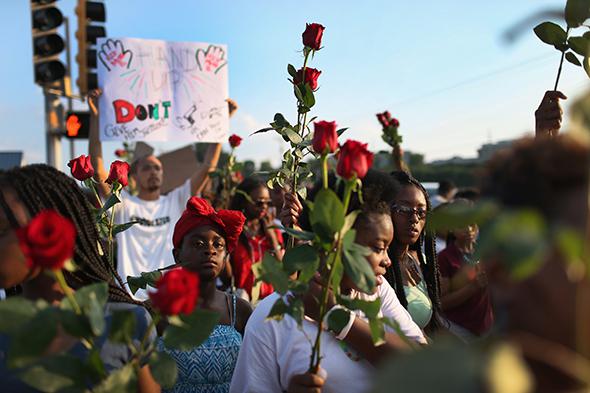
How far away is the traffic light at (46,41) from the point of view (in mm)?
6883

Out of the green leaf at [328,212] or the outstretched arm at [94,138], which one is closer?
the green leaf at [328,212]

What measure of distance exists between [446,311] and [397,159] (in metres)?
1.54

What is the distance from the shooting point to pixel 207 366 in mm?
2414

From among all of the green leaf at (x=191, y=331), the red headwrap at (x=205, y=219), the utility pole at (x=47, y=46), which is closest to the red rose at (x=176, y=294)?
the green leaf at (x=191, y=331)

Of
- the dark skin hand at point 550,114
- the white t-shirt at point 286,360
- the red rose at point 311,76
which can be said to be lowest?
the white t-shirt at point 286,360

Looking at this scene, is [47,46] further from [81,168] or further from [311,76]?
[311,76]

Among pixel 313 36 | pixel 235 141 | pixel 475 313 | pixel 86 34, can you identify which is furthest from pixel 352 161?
pixel 86 34

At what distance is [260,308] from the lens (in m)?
1.92

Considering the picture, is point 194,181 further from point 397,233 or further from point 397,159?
point 397,233

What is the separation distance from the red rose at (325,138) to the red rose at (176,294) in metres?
0.47

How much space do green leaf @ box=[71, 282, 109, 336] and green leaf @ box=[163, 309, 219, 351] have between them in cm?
13

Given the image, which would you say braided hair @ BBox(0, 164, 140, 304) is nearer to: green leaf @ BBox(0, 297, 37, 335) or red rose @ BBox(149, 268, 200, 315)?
green leaf @ BBox(0, 297, 37, 335)

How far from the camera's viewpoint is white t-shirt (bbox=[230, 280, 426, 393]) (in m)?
1.74

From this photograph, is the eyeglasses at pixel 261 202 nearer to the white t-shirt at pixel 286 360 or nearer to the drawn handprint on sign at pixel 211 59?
the drawn handprint on sign at pixel 211 59
